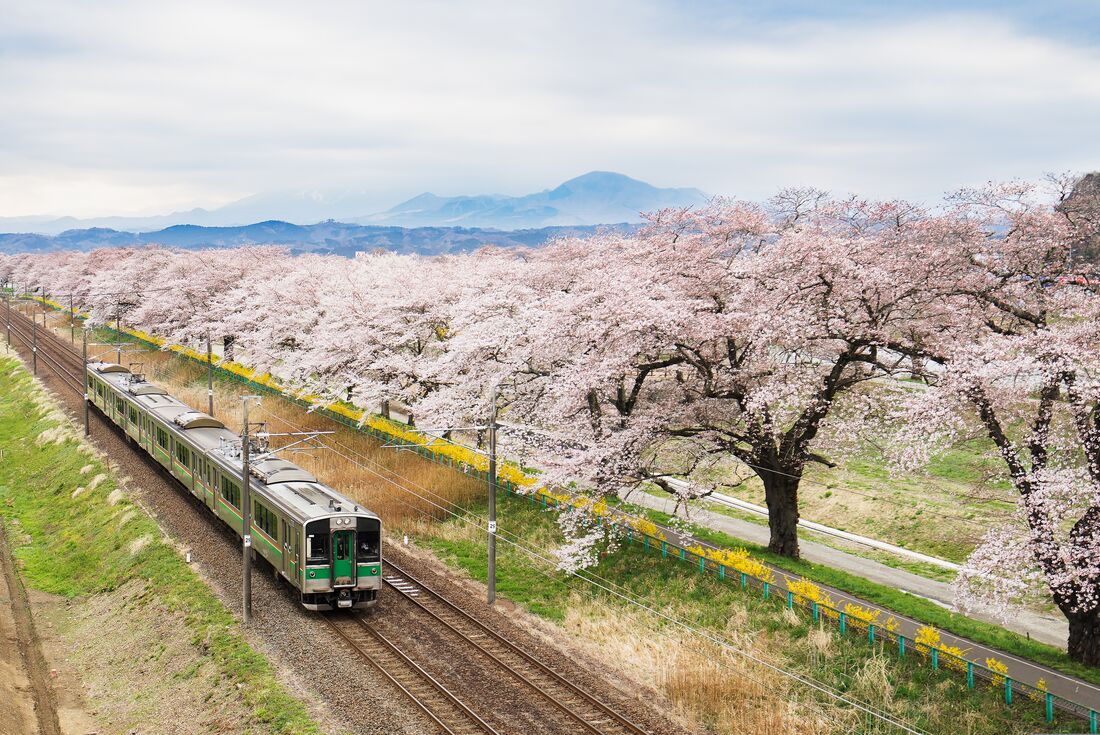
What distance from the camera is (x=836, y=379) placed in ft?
75.1

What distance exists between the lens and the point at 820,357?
78.9 feet

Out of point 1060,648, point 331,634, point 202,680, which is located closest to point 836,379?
point 1060,648

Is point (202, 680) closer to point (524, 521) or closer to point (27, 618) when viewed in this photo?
point (27, 618)

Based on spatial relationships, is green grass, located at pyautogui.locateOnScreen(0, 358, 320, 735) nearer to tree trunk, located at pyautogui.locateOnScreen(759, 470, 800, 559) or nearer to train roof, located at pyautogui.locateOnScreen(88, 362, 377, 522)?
train roof, located at pyautogui.locateOnScreen(88, 362, 377, 522)

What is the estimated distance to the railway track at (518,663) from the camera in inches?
659

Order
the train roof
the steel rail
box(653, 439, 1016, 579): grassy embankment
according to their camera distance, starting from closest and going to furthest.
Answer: the steel rail
the train roof
box(653, 439, 1016, 579): grassy embankment

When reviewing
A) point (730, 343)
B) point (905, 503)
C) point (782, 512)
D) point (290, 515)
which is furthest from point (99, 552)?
point (905, 503)

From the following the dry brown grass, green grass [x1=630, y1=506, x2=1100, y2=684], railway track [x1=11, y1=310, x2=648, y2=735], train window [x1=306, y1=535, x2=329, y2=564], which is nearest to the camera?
railway track [x1=11, y1=310, x2=648, y2=735]

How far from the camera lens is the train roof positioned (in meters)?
21.9

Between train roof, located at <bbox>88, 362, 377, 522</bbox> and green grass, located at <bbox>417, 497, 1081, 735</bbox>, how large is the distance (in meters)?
5.65

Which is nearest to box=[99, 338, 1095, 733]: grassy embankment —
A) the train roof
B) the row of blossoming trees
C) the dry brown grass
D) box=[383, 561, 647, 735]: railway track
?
the dry brown grass

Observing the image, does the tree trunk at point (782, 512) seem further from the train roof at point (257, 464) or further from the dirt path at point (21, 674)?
the dirt path at point (21, 674)

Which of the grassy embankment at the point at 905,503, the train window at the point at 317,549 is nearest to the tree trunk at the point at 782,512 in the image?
the grassy embankment at the point at 905,503

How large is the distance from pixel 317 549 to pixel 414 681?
450 cm
